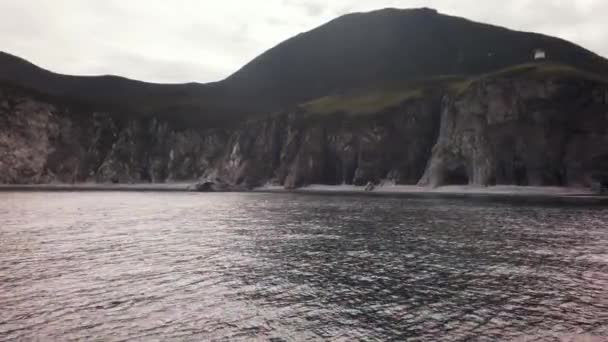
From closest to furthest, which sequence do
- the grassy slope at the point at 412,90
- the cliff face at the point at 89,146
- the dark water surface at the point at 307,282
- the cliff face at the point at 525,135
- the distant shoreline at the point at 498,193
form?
the dark water surface at the point at 307,282
the distant shoreline at the point at 498,193
the cliff face at the point at 525,135
the grassy slope at the point at 412,90
the cliff face at the point at 89,146

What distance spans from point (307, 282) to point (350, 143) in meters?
114

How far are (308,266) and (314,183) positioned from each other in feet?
367

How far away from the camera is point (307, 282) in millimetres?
24250

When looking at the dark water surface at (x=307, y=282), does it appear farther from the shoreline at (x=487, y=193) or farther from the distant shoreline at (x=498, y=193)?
the shoreline at (x=487, y=193)

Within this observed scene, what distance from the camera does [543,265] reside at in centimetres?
2784

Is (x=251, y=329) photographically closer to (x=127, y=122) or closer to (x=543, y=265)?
(x=543, y=265)

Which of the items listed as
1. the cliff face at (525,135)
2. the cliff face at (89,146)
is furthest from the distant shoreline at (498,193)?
the cliff face at (89,146)

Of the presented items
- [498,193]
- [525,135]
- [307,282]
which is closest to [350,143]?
[498,193]

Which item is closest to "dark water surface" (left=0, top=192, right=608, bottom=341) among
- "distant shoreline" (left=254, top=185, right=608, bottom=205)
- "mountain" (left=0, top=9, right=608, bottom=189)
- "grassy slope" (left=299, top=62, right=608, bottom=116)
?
"distant shoreline" (left=254, top=185, right=608, bottom=205)

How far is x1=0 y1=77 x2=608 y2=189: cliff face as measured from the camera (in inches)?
3962

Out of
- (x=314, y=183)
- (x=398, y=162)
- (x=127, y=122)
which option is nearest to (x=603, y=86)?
(x=398, y=162)

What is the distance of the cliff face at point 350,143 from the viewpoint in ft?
330

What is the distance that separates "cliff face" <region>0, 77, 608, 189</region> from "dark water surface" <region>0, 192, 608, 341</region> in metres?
59.6

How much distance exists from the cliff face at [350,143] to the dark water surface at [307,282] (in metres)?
59.6
